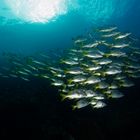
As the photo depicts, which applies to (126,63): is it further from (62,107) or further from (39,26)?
(39,26)

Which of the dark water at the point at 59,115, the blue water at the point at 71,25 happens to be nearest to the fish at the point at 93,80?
the dark water at the point at 59,115

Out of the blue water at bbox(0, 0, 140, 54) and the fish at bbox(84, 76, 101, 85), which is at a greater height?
the blue water at bbox(0, 0, 140, 54)

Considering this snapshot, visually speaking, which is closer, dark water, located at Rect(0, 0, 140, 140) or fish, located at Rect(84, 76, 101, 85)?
fish, located at Rect(84, 76, 101, 85)

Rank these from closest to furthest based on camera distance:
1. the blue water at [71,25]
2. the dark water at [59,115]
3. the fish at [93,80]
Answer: the fish at [93,80], the dark water at [59,115], the blue water at [71,25]

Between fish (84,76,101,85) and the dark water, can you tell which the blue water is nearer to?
the dark water

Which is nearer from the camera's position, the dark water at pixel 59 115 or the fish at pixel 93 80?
the fish at pixel 93 80

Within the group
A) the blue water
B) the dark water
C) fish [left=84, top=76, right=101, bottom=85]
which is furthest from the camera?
the blue water

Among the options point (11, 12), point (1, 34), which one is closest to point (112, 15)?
point (11, 12)

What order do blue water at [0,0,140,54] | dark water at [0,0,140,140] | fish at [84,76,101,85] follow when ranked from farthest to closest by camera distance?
blue water at [0,0,140,54]
dark water at [0,0,140,140]
fish at [84,76,101,85]

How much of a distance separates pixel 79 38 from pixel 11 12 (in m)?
21.1

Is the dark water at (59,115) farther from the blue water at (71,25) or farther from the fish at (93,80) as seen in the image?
the fish at (93,80)

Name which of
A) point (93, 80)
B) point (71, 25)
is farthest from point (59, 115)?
point (71, 25)

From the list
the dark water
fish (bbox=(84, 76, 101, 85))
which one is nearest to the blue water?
the dark water

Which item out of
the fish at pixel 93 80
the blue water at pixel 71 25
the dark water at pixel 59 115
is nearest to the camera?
the fish at pixel 93 80
